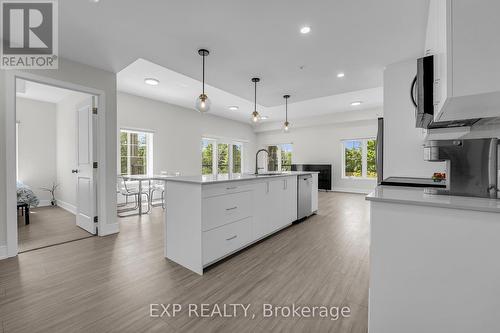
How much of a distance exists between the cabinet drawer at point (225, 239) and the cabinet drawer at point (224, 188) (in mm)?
357

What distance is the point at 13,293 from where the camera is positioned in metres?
1.77

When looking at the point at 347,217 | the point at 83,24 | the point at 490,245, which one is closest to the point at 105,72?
the point at 83,24

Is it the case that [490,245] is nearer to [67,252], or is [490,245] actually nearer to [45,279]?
[45,279]

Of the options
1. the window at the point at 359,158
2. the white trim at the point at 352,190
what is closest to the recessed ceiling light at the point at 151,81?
the window at the point at 359,158

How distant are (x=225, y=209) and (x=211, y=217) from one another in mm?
203

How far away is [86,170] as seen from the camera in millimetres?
3420

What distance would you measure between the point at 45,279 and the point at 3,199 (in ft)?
3.97

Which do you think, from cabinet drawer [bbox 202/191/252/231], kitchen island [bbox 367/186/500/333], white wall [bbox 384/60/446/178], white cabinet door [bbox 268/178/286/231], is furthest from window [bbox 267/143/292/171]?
kitchen island [bbox 367/186/500/333]

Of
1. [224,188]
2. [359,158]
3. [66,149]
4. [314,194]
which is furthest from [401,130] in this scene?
[66,149]

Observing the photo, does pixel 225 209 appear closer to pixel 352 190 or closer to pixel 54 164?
pixel 54 164

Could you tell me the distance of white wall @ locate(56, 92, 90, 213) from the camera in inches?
180

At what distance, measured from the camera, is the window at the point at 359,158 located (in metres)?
7.38

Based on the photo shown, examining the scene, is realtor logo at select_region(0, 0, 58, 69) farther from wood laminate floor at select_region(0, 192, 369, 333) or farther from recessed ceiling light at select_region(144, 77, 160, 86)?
wood laminate floor at select_region(0, 192, 369, 333)

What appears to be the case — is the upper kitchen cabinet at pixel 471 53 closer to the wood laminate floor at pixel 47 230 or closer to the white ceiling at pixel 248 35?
the white ceiling at pixel 248 35
